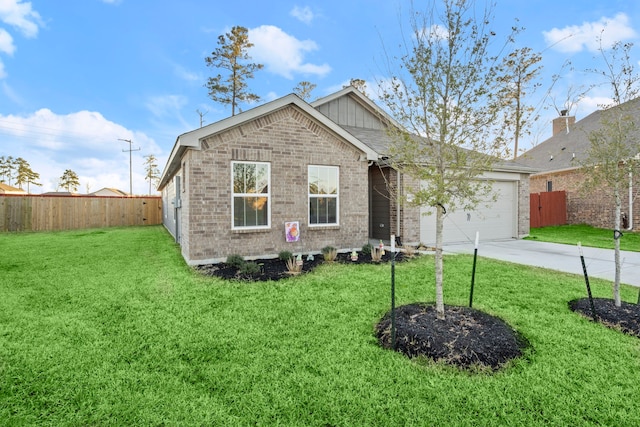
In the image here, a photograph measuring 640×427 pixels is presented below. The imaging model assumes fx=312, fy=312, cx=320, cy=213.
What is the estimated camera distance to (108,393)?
2619 millimetres

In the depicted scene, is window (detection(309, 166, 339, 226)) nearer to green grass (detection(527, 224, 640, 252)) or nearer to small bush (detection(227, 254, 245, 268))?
small bush (detection(227, 254, 245, 268))

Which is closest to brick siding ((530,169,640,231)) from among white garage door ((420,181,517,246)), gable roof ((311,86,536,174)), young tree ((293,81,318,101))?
white garage door ((420,181,517,246))

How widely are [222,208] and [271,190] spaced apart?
134cm

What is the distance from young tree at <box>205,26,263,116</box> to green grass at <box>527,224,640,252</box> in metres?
21.2

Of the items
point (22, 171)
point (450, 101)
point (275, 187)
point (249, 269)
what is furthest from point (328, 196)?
point (22, 171)

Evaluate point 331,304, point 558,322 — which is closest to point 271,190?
point 331,304

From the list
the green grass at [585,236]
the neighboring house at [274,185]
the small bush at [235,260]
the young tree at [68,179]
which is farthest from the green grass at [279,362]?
the young tree at [68,179]

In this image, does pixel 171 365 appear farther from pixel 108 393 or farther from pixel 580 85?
pixel 580 85

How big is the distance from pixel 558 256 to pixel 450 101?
305 inches

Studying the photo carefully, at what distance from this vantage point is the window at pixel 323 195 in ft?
29.1

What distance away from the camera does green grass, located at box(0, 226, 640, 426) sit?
239 centimetres

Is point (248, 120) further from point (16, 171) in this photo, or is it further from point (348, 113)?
point (16, 171)

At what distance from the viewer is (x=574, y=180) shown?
16922mm

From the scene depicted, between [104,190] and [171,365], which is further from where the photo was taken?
[104,190]
